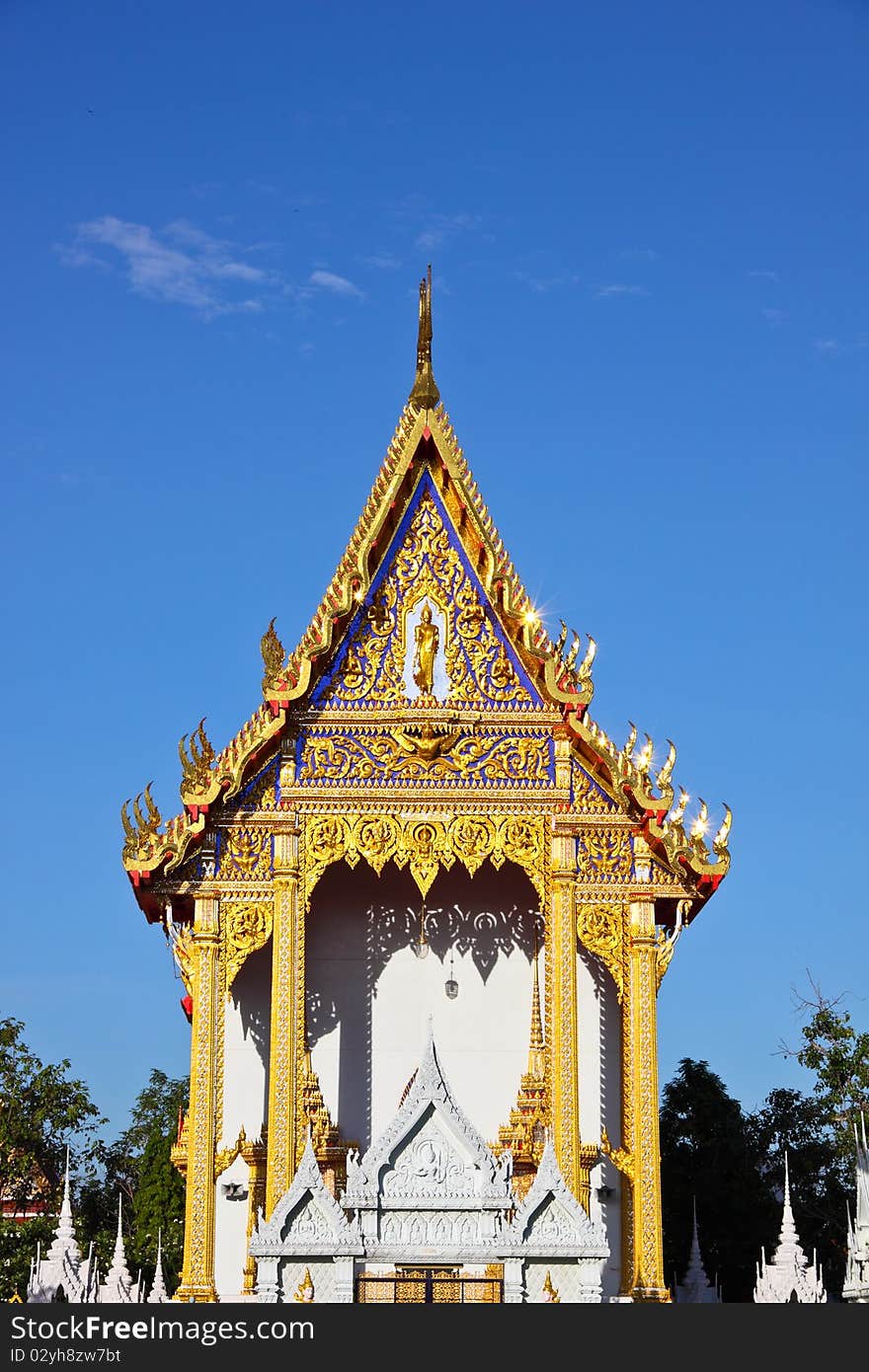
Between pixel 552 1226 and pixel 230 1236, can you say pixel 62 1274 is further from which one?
pixel 552 1226

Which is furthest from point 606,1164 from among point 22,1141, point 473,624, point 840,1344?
point 22,1141

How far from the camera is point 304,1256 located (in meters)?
16.6

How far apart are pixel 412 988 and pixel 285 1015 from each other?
2.44 m

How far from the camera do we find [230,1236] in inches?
834

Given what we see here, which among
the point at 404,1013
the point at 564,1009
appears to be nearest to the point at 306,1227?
the point at 564,1009

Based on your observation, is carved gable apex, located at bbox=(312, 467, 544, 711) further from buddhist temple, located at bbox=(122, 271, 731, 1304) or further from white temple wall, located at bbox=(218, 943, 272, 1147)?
white temple wall, located at bbox=(218, 943, 272, 1147)

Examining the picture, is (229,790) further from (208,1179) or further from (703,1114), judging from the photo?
(703,1114)

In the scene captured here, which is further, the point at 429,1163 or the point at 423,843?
the point at 423,843

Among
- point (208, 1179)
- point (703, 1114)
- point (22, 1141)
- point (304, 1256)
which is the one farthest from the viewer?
point (703, 1114)

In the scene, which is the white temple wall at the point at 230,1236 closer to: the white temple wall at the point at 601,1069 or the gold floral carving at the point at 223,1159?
the gold floral carving at the point at 223,1159

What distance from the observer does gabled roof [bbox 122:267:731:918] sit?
2036 centimetres

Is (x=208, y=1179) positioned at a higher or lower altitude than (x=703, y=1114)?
lower

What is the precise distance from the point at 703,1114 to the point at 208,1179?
14469 millimetres

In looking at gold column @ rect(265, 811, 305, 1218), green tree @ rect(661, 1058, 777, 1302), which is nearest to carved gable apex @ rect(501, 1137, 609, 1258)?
gold column @ rect(265, 811, 305, 1218)
